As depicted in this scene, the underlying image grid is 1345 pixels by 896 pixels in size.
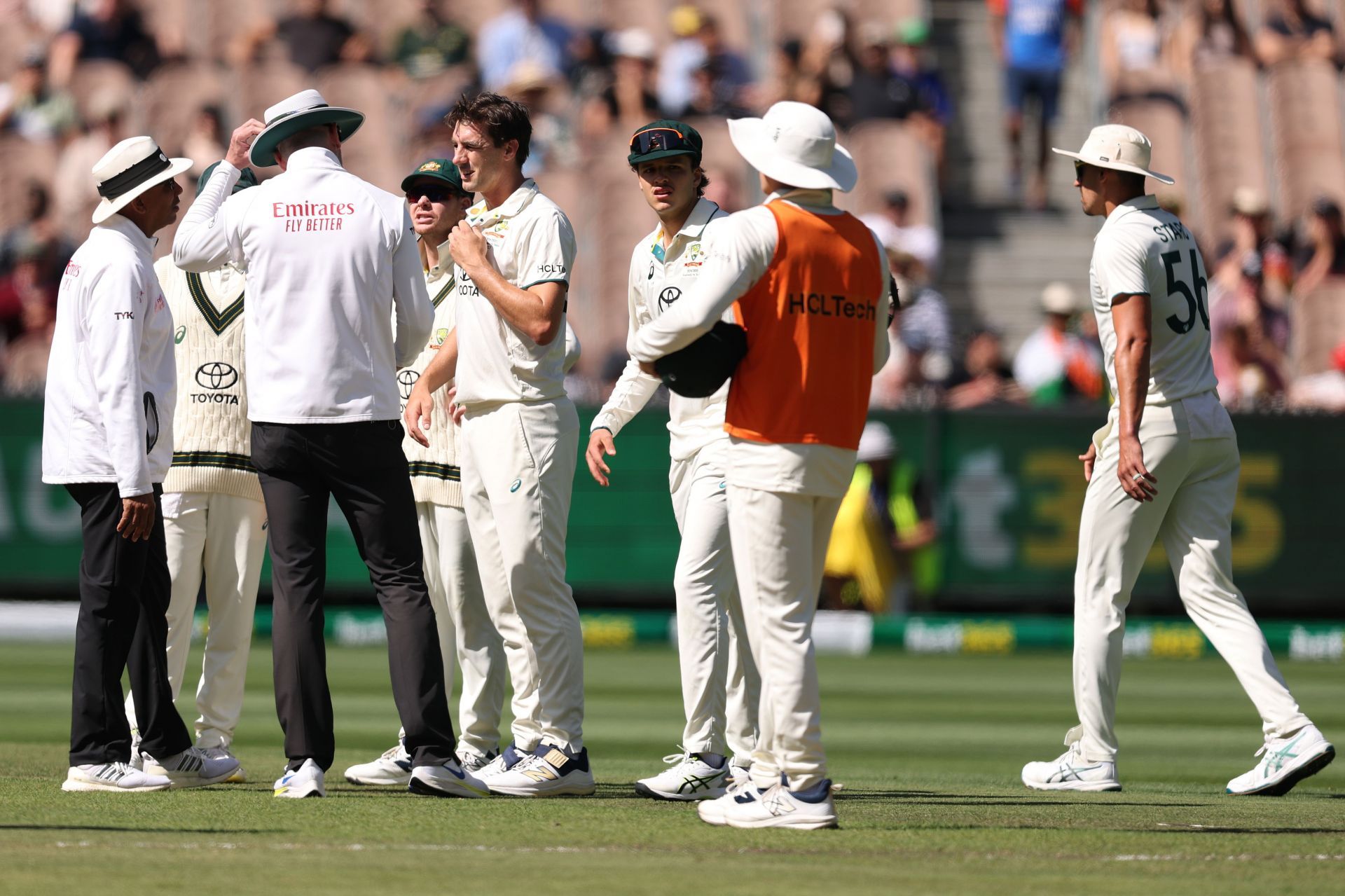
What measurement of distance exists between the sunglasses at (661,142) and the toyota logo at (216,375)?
6.28 ft

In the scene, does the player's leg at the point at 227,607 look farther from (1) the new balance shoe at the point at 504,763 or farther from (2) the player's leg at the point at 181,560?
(1) the new balance shoe at the point at 504,763

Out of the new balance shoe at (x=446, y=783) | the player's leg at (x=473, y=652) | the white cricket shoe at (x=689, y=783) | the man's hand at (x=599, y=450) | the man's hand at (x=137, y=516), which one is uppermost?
the man's hand at (x=599, y=450)

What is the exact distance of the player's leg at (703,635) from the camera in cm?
787

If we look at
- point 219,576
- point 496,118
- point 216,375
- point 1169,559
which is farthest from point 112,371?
point 1169,559

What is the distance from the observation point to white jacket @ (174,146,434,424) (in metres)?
7.42

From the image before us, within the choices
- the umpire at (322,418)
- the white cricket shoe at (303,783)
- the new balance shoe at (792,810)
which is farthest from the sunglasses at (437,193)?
the new balance shoe at (792,810)

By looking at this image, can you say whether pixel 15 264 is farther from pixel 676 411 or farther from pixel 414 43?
pixel 676 411

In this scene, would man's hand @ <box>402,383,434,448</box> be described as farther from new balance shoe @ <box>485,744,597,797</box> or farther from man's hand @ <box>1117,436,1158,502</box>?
man's hand @ <box>1117,436,1158,502</box>

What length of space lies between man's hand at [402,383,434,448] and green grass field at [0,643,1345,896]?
139 cm

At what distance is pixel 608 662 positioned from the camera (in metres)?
15.3

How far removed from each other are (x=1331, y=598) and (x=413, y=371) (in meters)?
10.2

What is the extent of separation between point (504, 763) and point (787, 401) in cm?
195

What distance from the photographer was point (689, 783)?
7.85m

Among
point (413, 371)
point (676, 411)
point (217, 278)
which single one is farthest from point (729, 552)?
point (217, 278)
